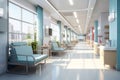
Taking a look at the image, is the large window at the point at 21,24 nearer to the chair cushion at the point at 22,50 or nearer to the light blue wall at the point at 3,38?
the chair cushion at the point at 22,50

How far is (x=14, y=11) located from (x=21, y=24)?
0.94 meters

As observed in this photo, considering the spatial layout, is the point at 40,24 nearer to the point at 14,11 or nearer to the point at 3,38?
the point at 14,11

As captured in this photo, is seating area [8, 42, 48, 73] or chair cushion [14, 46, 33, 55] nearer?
seating area [8, 42, 48, 73]

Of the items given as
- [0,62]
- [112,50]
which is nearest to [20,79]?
[0,62]

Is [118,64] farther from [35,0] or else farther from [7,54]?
[35,0]

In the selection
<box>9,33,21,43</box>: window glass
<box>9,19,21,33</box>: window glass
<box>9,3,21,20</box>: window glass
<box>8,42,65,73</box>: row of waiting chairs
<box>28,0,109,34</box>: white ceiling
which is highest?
<box>28,0,109,34</box>: white ceiling

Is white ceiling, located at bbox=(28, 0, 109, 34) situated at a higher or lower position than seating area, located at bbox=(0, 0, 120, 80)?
higher

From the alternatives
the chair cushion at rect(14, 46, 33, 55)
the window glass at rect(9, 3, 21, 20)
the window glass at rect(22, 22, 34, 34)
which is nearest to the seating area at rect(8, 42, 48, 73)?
the chair cushion at rect(14, 46, 33, 55)

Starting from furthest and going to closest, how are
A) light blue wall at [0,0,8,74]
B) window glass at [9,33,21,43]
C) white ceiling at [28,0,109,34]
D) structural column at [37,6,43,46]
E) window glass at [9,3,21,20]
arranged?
structural column at [37,6,43,46], white ceiling at [28,0,109,34], window glass at [9,3,21,20], window glass at [9,33,21,43], light blue wall at [0,0,8,74]

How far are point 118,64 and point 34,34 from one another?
209 inches

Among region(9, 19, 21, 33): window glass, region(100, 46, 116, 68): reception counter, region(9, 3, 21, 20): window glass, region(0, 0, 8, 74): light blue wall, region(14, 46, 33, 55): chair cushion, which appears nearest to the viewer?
region(0, 0, 8, 74): light blue wall

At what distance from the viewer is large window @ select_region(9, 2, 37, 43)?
6.96 metres

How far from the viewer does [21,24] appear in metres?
8.02

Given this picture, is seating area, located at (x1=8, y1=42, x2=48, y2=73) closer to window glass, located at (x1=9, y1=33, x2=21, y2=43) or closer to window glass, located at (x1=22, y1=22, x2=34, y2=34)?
window glass, located at (x1=9, y1=33, x2=21, y2=43)
